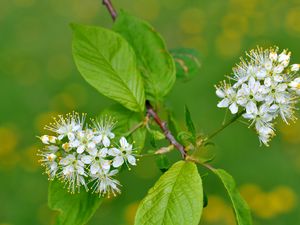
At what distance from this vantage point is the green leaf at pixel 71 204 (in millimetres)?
1535

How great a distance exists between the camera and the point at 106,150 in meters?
1.51

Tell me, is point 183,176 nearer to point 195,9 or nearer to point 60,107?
point 60,107

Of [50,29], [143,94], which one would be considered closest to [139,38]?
[143,94]

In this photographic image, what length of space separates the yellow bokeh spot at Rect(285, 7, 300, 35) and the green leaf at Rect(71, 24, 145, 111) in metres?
3.99

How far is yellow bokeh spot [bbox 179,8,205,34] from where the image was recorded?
557cm

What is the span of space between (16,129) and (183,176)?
356 cm

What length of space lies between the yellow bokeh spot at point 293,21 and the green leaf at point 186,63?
11.4 feet

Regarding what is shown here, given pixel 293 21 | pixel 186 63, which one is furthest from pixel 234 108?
pixel 293 21

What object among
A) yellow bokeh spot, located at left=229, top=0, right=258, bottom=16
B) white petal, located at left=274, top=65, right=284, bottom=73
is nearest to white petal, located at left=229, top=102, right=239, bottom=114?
white petal, located at left=274, top=65, right=284, bottom=73

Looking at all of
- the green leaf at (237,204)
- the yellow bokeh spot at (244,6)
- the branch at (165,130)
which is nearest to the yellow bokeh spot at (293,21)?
the yellow bokeh spot at (244,6)

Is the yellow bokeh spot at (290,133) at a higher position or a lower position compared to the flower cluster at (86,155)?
lower

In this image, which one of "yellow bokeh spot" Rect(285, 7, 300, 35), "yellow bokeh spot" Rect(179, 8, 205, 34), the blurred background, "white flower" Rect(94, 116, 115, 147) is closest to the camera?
"white flower" Rect(94, 116, 115, 147)

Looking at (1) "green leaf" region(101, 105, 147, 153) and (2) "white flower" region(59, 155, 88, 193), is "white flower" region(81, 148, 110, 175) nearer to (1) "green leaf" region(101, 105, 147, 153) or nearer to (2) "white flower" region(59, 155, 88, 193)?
(2) "white flower" region(59, 155, 88, 193)

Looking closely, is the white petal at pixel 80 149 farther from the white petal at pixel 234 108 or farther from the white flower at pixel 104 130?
the white petal at pixel 234 108
